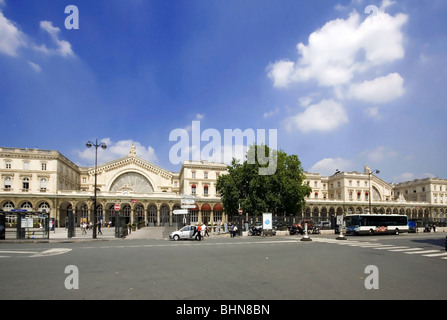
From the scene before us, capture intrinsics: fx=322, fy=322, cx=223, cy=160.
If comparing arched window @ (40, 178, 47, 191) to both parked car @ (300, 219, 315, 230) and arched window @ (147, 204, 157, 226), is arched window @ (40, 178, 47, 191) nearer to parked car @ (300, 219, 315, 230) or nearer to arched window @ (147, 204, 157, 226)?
arched window @ (147, 204, 157, 226)

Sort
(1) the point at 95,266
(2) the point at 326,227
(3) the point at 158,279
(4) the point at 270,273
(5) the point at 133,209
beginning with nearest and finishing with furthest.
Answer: (3) the point at 158,279 → (4) the point at 270,273 → (1) the point at 95,266 → (2) the point at 326,227 → (5) the point at 133,209

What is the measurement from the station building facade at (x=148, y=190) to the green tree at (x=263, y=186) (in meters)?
6.09

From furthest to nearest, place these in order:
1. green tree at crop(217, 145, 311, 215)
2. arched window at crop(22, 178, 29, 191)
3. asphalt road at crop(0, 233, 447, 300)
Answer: arched window at crop(22, 178, 29, 191) < green tree at crop(217, 145, 311, 215) < asphalt road at crop(0, 233, 447, 300)

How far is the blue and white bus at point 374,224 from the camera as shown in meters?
36.9

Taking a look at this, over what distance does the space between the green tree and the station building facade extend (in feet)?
20.0

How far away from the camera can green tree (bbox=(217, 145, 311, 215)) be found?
4784 cm

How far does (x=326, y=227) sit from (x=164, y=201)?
3292 centimetres

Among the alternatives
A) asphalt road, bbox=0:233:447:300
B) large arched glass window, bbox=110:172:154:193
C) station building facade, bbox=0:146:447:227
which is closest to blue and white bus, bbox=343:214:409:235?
station building facade, bbox=0:146:447:227
